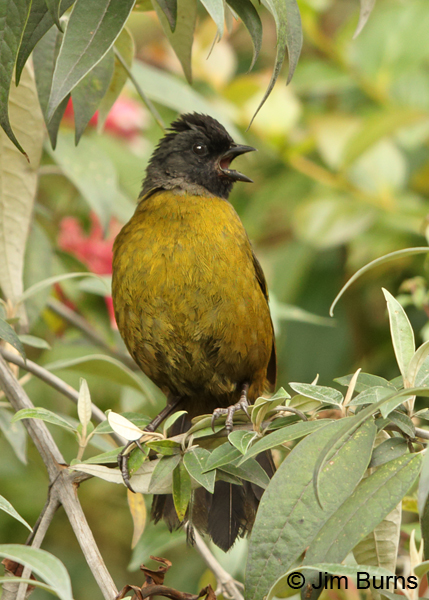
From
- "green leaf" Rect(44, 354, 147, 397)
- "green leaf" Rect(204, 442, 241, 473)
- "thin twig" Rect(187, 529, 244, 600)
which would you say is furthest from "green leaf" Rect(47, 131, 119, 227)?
"green leaf" Rect(204, 442, 241, 473)

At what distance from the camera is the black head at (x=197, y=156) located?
9.72 feet

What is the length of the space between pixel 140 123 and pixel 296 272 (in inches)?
54.8

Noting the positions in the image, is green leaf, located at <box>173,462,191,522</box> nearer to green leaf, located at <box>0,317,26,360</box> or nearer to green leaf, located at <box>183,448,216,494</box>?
green leaf, located at <box>183,448,216,494</box>

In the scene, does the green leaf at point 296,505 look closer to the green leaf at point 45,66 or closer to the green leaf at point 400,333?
the green leaf at point 400,333

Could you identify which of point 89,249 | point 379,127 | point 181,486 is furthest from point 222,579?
point 379,127

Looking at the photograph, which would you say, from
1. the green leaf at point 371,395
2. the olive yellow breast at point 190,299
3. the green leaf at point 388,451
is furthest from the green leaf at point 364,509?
the olive yellow breast at point 190,299

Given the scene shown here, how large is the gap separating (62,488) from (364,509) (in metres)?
0.73

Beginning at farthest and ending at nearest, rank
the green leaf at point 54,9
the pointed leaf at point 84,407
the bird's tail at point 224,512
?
the bird's tail at point 224,512
the pointed leaf at point 84,407
the green leaf at point 54,9

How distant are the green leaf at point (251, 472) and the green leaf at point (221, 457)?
7 cm

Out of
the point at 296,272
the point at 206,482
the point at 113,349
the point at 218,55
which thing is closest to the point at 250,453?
the point at 206,482

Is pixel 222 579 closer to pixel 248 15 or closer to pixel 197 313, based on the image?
pixel 197 313

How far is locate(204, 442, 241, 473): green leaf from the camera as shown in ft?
4.90

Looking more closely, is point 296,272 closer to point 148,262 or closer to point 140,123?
point 140,123

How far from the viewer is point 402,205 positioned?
4301mm
